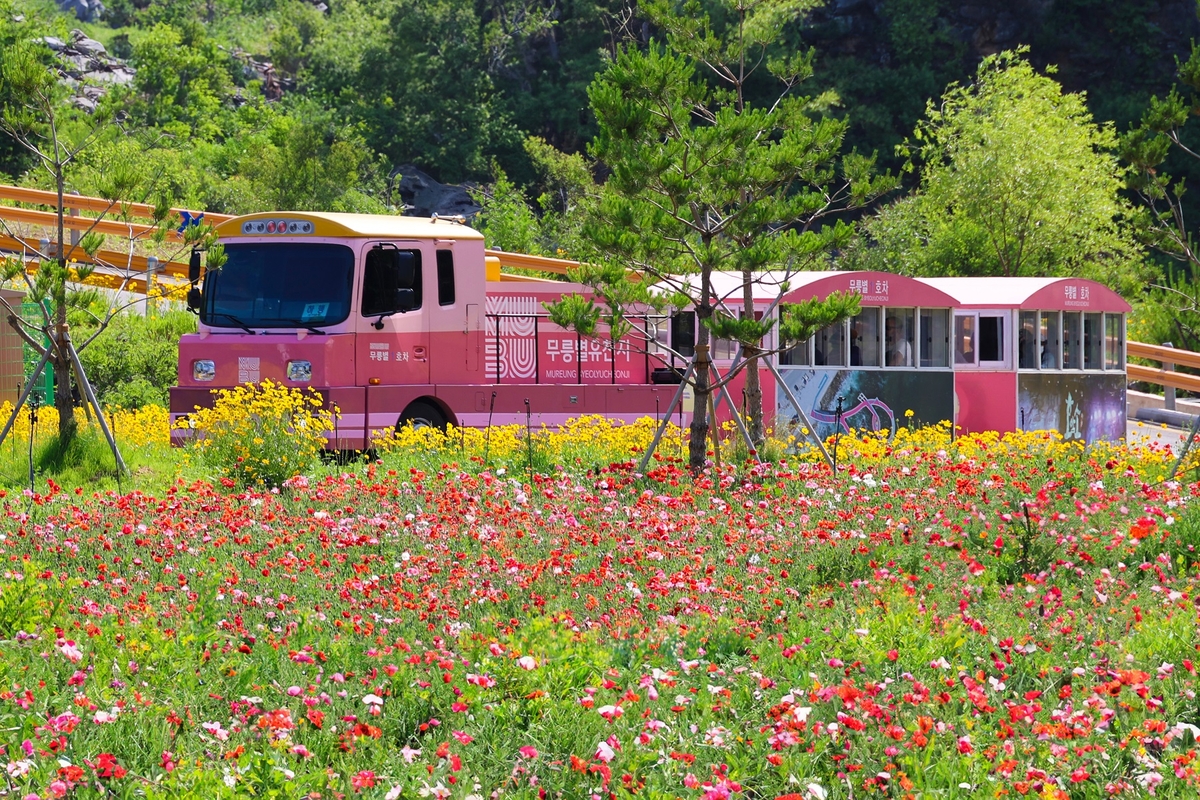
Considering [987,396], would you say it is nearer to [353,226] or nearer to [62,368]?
[353,226]

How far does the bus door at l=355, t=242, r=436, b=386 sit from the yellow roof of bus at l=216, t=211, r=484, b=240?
17cm

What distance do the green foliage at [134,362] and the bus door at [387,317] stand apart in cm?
840

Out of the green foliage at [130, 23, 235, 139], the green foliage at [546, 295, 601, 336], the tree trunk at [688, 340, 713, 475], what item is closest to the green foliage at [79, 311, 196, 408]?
the green foliage at [546, 295, 601, 336]

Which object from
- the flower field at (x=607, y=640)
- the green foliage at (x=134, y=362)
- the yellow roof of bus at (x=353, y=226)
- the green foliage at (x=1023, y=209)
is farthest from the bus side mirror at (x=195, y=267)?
the green foliage at (x=1023, y=209)

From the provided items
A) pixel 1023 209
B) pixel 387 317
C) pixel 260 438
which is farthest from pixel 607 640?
pixel 1023 209

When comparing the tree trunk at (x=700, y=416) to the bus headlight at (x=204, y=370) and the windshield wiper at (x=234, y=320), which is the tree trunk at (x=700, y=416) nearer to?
the windshield wiper at (x=234, y=320)

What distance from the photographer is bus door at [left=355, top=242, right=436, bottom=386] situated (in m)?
16.5

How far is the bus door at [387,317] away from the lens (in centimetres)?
1652

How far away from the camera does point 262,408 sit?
13461 mm

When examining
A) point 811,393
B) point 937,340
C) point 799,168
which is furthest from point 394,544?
point 937,340

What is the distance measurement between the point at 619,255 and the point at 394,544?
502 cm

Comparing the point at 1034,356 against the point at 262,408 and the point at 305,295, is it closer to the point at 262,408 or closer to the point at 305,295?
the point at 305,295

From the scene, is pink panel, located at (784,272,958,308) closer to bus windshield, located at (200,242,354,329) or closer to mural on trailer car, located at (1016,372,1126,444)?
mural on trailer car, located at (1016,372,1126,444)

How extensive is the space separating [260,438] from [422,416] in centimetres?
412
